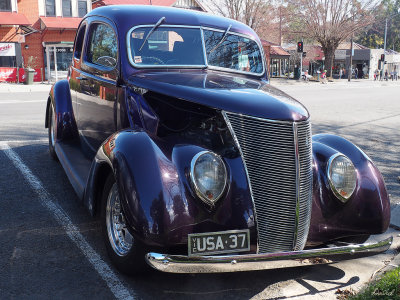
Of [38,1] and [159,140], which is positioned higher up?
[38,1]

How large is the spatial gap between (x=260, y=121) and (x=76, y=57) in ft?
11.3

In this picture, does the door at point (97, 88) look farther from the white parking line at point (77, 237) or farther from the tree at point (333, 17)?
the tree at point (333, 17)

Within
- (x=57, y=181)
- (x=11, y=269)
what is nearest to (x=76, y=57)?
(x=57, y=181)

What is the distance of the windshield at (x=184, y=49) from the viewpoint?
4270 mm

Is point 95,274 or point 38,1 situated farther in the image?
point 38,1

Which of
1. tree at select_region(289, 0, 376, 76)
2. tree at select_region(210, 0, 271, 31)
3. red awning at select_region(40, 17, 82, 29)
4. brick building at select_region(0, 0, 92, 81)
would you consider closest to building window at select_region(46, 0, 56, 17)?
brick building at select_region(0, 0, 92, 81)

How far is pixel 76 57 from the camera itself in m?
5.67

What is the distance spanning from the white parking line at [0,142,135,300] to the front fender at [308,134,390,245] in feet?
4.68

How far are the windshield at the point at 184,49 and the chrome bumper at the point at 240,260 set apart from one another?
2099mm

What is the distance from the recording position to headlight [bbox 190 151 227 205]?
9.55ft

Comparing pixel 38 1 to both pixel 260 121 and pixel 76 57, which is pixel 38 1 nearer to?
pixel 76 57

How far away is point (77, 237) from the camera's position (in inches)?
157

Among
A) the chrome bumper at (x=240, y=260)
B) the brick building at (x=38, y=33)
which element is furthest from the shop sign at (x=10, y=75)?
the chrome bumper at (x=240, y=260)

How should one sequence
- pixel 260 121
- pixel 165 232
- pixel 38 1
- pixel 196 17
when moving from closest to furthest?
pixel 165 232
pixel 260 121
pixel 196 17
pixel 38 1
